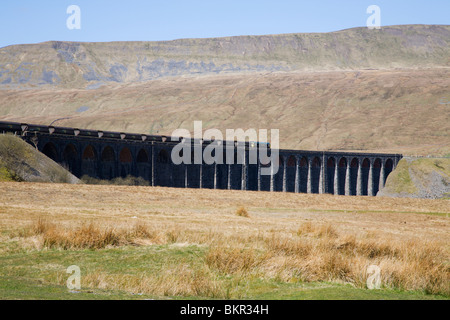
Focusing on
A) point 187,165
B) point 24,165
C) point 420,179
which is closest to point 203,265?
point 24,165

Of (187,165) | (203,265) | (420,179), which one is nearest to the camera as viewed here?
(203,265)

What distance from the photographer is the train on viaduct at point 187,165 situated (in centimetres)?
7190

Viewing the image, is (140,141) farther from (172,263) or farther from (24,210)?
(172,263)

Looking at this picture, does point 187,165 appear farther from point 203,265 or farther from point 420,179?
point 203,265

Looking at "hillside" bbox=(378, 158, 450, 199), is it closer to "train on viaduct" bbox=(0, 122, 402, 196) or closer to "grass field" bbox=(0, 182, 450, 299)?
"train on viaduct" bbox=(0, 122, 402, 196)

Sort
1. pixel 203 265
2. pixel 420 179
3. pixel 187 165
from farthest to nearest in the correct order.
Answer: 1. pixel 420 179
2. pixel 187 165
3. pixel 203 265

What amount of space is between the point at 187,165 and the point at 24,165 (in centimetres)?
3553

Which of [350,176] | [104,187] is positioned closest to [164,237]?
[104,187]

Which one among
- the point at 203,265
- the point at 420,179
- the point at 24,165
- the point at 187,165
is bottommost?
the point at 420,179

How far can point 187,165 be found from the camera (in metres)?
91.0

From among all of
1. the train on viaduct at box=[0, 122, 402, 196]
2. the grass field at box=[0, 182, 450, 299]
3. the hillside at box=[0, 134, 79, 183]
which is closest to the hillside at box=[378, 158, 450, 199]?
the train on viaduct at box=[0, 122, 402, 196]

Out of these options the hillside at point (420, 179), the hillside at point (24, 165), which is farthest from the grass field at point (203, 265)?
the hillside at point (420, 179)

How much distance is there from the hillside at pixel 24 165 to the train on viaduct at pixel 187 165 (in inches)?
205

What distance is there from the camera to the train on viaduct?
236ft
